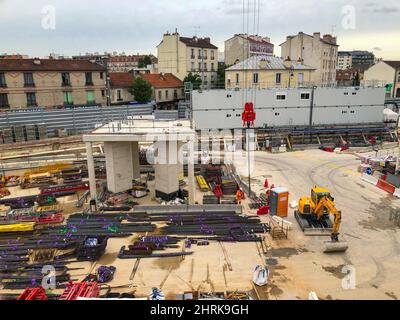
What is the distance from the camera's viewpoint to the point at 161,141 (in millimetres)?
21141

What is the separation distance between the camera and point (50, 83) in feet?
143

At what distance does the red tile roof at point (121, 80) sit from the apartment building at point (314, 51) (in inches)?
1134

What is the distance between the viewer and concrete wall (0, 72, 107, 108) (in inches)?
1628

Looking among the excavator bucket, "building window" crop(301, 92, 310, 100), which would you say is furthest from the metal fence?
the excavator bucket

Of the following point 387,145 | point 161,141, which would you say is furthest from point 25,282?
point 387,145

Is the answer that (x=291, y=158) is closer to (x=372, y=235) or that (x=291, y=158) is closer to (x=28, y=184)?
(x=372, y=235)

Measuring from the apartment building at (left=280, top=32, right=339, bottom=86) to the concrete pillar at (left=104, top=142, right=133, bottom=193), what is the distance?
47420mm

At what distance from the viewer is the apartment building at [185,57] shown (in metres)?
64.5

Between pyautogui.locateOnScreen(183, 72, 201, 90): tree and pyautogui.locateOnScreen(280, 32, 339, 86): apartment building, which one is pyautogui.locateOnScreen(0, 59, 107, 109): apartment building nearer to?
pyautogui.locateOnScreen(183, 72, 201, 90): tree

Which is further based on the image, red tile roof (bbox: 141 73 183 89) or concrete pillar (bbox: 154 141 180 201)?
red tile roof (bbox: 141 73 183 89)

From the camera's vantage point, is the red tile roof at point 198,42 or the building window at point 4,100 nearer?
the building window at point 4,100

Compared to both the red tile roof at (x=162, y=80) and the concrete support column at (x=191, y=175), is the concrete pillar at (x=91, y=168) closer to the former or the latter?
the concrete support column at (x=191, y=175)

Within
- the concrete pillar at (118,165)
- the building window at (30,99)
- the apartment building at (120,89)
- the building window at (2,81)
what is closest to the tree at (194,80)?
the apartment building at (120,89)

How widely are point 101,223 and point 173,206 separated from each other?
174 inches
